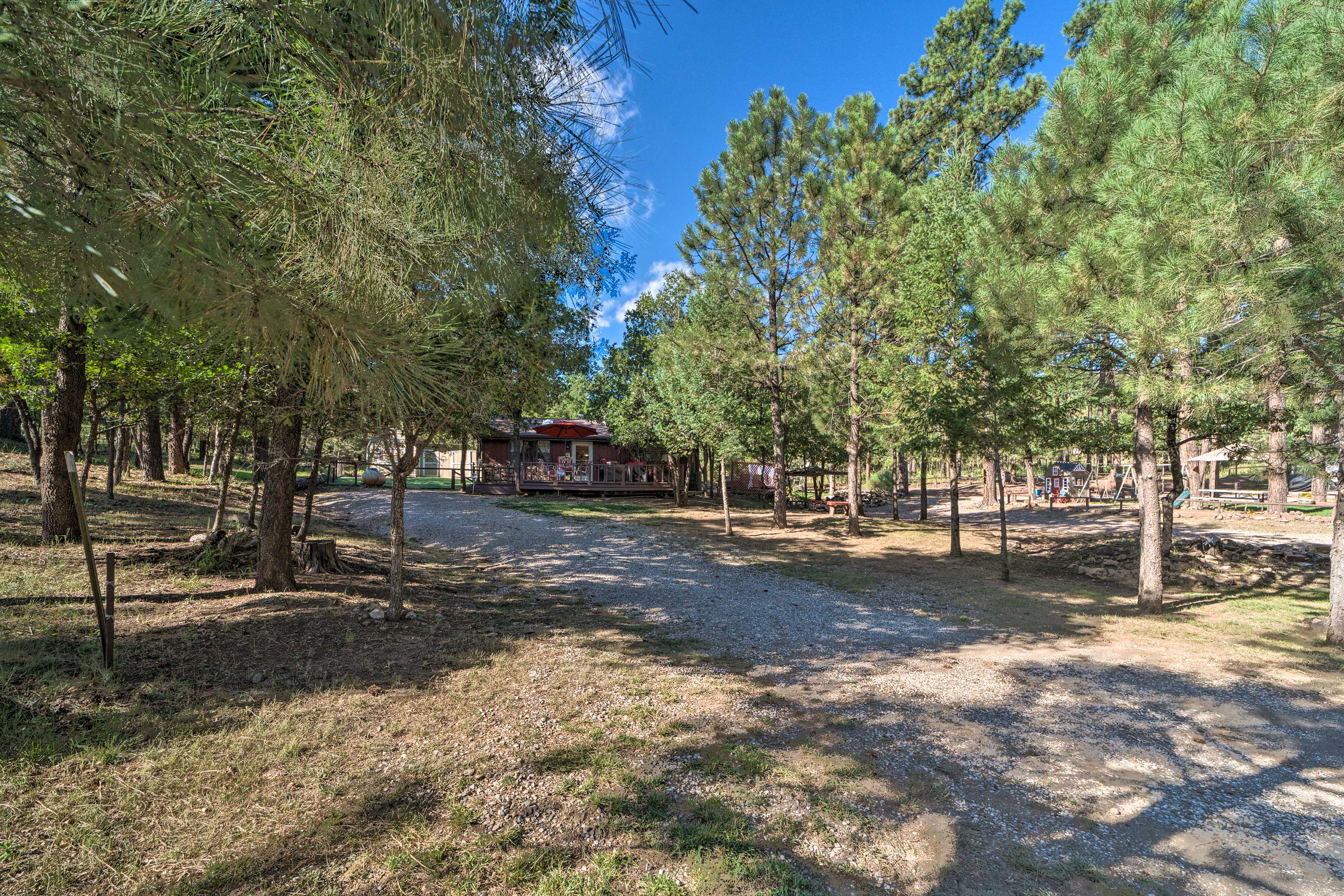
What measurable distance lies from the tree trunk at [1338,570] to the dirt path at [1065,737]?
7.24ft

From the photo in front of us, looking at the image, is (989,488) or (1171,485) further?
(989,488)

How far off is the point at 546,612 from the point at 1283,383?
9.70m

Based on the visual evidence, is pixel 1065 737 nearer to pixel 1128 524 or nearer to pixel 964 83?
pixel 1128 524

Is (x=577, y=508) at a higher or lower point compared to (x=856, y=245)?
lower

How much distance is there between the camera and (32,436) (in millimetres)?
8305

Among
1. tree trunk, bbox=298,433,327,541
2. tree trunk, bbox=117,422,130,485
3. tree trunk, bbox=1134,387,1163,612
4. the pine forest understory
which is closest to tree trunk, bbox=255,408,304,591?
the pine forest understory

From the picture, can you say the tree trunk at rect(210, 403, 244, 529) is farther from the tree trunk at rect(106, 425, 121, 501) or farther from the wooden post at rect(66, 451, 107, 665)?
the wooden post at rect(66, 451, 107, 665)

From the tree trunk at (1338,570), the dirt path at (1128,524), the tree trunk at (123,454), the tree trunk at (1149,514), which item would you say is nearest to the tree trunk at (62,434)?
the tree trunk at (123,454)

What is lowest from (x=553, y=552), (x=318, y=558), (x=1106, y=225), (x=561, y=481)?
(x=553, y=552)

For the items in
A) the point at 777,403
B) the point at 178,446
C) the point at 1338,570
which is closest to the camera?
the point at 1338,570

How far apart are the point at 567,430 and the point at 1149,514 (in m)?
17.9

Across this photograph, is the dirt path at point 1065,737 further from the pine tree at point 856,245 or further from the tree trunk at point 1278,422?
the pine tree at point 856,245

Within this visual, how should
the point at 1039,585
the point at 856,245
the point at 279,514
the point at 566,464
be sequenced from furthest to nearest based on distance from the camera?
the point at 566,464, the point at 856,245, the point at 1039,585, the point at 279,514

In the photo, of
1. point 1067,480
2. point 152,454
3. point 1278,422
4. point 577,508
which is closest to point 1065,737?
point 1278,422
